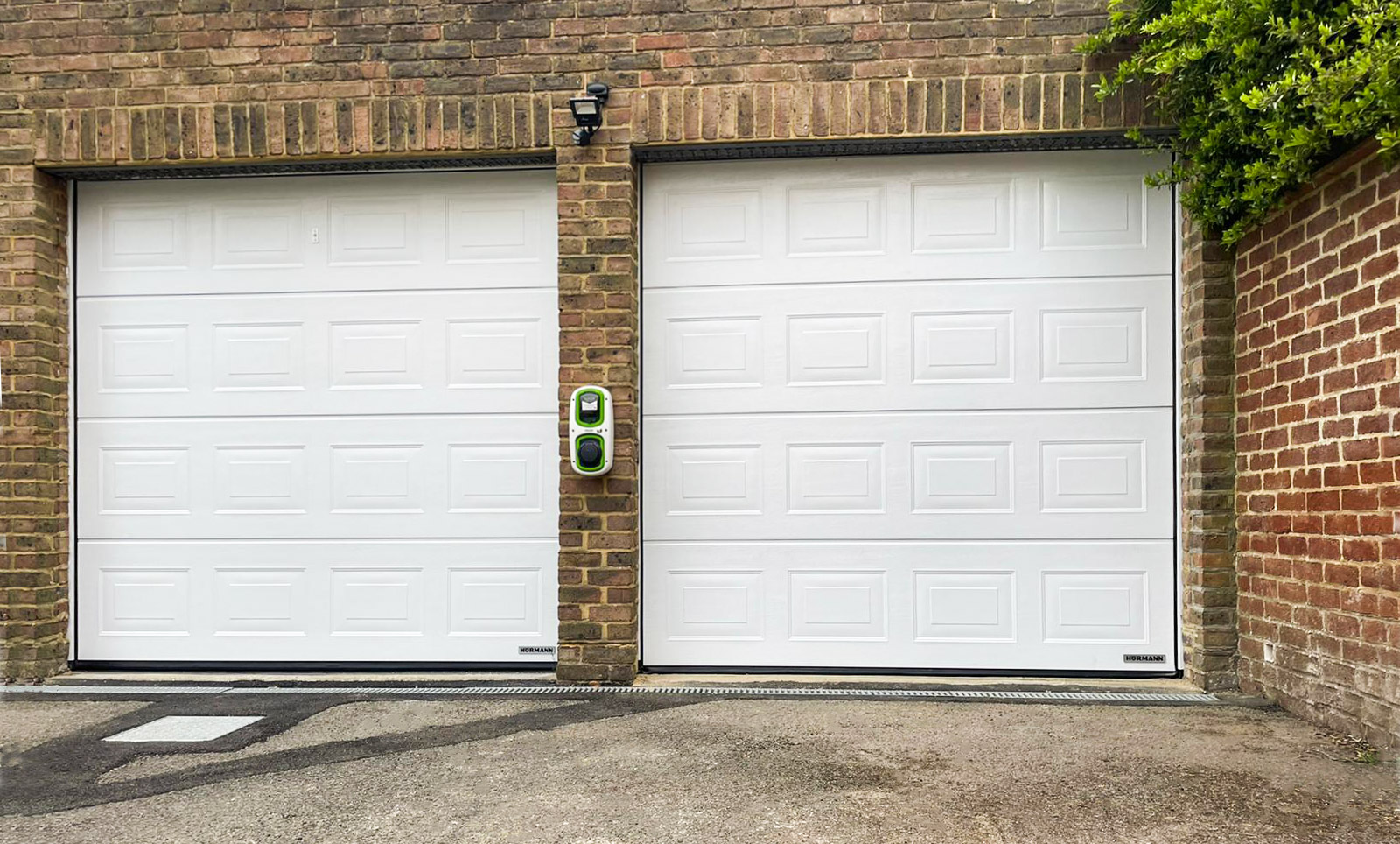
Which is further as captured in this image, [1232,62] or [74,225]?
[74,225]

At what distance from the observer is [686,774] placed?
398cm

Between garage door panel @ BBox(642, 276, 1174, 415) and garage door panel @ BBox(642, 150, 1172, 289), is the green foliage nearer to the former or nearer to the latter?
garage door panel @ BBox(642, 150, 1172, 289)

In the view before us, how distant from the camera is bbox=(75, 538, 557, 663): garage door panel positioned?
573 centimetres

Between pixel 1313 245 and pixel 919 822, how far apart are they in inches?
123

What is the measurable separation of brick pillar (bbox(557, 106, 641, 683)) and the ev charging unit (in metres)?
0.12

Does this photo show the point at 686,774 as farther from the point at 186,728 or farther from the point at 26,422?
the point at 26,422

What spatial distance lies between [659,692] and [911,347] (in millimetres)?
2207

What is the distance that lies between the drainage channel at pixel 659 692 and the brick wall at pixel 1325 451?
0.58 metres

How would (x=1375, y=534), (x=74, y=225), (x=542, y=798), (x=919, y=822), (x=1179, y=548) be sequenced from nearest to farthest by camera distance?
(x=919, y=822), (x=542, y=798), (x=1375, y=534), (x=1179, y=548), (x=74, y=225)

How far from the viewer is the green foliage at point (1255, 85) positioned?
3904 millimetres

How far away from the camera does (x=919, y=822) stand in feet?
11.3

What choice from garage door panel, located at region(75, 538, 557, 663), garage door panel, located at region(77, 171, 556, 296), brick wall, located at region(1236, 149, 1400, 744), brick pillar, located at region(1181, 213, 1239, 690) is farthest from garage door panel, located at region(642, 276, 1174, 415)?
garage door panel, located at region(75, 538, 557, 663)

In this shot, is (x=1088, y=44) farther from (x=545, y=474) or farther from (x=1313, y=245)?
(x=545, y=474)

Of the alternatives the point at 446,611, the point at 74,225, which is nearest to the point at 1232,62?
A: the point at 446,611
